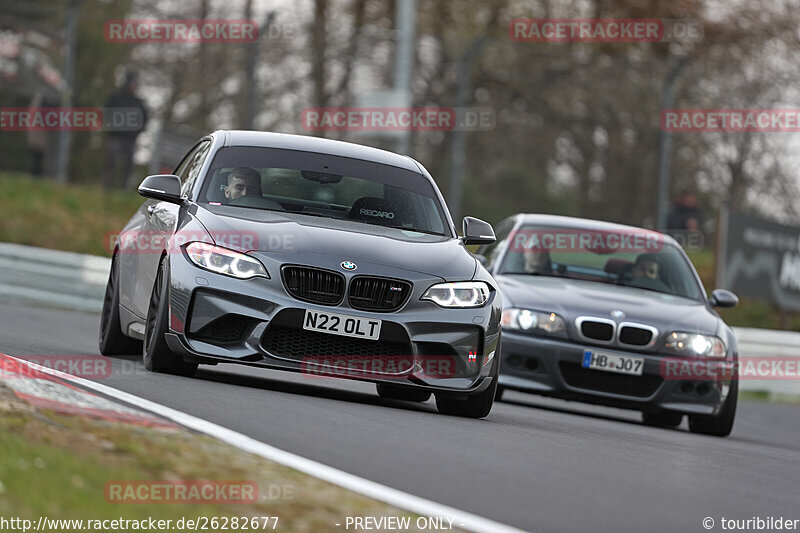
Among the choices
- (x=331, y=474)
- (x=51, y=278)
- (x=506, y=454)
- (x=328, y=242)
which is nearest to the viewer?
(x=331, y=474)

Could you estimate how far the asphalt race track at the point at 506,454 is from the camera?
6.01 metres

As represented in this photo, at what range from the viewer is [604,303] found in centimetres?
1174

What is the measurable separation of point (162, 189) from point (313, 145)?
4.07 ft

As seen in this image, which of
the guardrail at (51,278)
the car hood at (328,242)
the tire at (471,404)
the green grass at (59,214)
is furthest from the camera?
the green grass at (59,214)

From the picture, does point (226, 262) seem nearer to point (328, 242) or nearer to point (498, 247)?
point (328, 242)

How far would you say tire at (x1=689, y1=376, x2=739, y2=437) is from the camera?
464 inches

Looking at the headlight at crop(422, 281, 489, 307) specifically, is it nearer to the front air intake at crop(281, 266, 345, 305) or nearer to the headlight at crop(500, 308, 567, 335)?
the front air intake at crop(281, 266, 345, 305)

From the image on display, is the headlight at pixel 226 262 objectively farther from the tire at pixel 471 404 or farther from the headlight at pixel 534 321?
the headlight at pixel 534 321

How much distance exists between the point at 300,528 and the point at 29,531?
0.82m

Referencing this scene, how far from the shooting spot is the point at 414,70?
71.2 ft

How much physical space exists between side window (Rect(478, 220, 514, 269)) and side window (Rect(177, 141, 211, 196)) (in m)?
2.94

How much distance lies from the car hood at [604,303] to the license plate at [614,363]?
0.28 metres

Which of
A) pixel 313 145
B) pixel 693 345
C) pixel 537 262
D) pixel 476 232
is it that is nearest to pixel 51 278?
pixel 537 262
